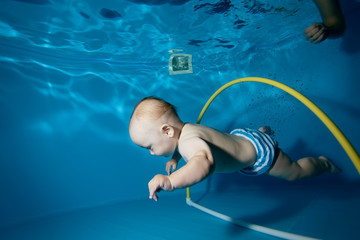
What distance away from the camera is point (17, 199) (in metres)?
3.75

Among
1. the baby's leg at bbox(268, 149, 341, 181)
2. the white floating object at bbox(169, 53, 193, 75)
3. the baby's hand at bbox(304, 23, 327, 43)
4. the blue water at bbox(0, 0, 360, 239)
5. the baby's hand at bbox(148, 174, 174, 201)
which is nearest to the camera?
the baby's hand at bbox(148, 174, 174, 201)

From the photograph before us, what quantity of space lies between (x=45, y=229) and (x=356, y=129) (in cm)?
603

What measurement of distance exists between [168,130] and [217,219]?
1.97m

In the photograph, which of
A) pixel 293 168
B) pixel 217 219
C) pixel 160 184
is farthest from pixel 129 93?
pixel 160 184

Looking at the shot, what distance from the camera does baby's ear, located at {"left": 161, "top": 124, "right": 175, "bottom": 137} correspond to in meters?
1.96

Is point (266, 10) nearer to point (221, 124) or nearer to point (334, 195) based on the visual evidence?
point (221, 124)

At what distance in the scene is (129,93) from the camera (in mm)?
4816

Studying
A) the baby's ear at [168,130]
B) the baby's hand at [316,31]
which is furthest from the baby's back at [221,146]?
the baby's hand at [316,31]

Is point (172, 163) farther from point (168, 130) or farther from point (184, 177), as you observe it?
point (184, 177)

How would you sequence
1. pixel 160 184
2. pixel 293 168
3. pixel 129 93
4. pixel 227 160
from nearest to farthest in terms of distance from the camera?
pixel 160 184 → pixel 227 160 → pixel 293 168 → pixel 129 93

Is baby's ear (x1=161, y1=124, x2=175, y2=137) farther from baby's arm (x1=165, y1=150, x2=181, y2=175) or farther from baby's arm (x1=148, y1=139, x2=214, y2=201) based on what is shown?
baby's arm (x1=165, y1=150, x2=181, y2=175)

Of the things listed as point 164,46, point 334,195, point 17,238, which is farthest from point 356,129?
point 17,238

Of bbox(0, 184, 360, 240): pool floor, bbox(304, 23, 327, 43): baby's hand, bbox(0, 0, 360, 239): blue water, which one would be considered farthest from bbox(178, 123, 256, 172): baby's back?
bbox(304, 23, 327, 43): baby's hand

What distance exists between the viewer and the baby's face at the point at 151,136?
1.92 metres
